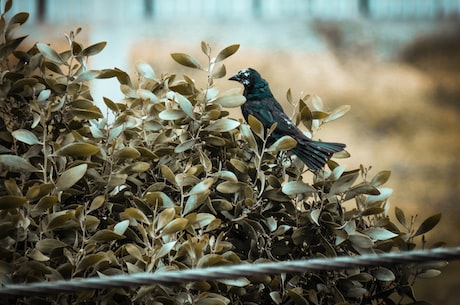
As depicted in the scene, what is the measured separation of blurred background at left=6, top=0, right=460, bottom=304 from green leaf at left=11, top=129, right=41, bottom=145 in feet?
6.98

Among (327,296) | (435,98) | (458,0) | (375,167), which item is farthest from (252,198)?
(458,0)

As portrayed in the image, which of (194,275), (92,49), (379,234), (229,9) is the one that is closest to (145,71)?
(92,49)

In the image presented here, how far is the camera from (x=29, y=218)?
104 cm

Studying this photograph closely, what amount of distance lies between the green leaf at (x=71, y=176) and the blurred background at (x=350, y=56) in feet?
7.12

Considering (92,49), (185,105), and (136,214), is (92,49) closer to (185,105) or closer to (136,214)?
(185,105)

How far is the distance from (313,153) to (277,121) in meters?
0.16

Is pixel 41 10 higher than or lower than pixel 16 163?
lower

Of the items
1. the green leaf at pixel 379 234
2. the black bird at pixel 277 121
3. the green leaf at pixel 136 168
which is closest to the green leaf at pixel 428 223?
the green leaf at pixel 379 234

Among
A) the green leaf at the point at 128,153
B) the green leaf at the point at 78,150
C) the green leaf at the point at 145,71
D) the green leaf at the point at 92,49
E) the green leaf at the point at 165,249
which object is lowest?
the green leaf at the point at 165,249

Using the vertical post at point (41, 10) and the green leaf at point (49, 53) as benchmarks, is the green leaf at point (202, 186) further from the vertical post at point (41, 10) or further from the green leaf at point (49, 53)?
the vertical post at point (41, 10)

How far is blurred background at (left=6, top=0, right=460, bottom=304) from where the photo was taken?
3211mm

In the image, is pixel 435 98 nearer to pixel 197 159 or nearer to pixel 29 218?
pixel 197 159

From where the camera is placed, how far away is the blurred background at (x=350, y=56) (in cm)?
321

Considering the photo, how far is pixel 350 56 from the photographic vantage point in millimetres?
3314
